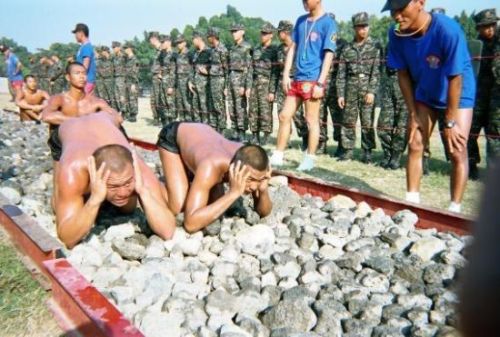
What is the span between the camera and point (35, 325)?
2566mm

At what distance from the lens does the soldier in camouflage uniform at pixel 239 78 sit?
32.0 feet

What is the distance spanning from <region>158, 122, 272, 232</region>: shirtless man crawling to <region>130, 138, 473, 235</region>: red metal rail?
82cm

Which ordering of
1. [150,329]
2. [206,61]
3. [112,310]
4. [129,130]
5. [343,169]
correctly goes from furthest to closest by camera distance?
[129,130], [206,61], [343,169], [150,329], [112,310]

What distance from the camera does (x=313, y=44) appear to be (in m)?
6.09

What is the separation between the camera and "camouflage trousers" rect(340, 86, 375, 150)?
23.6ft

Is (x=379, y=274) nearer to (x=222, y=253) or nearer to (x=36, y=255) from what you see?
(x=222, y=253)

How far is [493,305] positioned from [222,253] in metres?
2.92

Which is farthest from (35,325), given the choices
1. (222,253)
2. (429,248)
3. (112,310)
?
(429,248)

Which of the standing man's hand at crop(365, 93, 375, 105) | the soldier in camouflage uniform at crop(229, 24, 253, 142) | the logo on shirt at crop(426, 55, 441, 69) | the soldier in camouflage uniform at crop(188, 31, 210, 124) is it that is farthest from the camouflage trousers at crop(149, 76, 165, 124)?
the logo on shirt at crop(426, 55, 441, 69)

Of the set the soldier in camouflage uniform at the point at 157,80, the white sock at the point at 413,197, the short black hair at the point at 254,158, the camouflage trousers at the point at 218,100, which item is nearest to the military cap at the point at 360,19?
the white sock at the point at 413,197

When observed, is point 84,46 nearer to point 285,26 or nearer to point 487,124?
point 285,26

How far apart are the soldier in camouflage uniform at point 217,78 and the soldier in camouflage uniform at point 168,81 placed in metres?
2.27

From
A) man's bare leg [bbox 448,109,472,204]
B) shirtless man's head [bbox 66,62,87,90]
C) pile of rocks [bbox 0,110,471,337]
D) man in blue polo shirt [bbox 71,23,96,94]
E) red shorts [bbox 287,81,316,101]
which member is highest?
man in blue polo shirt [bbox 71,23,96,94]

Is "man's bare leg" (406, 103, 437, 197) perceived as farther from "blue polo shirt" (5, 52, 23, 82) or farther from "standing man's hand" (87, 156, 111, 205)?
"blue polo shirt" (5, 52, 23, 82)
